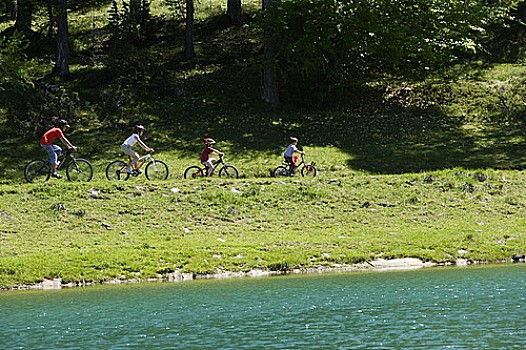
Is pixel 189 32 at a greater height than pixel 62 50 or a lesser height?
greater

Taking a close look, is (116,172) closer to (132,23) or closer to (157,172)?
(157,172)

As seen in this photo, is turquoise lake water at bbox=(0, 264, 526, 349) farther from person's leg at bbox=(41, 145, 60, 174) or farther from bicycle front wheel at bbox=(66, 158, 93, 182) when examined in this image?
bicycle front wheel at bbox=(66, 158, 93, 182)

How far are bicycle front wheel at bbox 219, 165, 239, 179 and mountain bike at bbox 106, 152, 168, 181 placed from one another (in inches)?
89.2

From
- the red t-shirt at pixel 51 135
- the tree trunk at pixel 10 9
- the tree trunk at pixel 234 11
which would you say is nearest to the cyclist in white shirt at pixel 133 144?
the red t-shirt at pixel 51 135

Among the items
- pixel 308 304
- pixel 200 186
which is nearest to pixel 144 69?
pixel 200 186

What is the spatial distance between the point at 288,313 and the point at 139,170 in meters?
16.5

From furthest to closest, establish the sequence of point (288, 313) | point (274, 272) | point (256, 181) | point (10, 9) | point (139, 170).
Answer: point (10, 9) → point (139, 170) → point (256, 181) → point (274, 272) → point (288, 313)

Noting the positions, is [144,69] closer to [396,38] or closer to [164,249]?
[396,38]

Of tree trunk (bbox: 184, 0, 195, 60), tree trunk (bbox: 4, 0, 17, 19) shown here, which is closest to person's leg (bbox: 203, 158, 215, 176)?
tree trunk (bbox: 184, 0, 195, 60)

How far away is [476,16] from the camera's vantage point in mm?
44156

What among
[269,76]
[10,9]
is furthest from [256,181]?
[10,9]


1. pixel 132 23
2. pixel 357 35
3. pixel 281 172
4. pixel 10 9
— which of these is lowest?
pixel 281 172

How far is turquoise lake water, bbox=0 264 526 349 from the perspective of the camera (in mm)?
13172

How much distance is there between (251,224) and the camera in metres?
24.8
